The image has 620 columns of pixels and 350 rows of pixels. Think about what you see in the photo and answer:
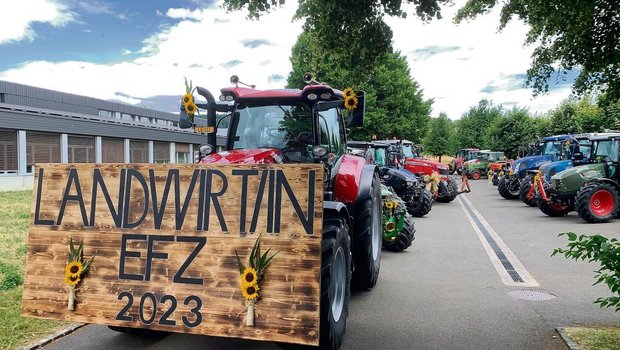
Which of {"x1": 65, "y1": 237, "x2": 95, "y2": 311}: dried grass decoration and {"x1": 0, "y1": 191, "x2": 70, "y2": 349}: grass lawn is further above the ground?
{"x1": 65, "y1": 237, "x2": 95, "y2": 311}: dried grass decoration

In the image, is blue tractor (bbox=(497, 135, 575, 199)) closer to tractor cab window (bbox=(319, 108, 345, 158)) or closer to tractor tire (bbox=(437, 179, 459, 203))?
tractor tire (bbox=(437, 179, 459, 203))

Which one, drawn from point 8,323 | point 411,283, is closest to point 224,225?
point 8,323

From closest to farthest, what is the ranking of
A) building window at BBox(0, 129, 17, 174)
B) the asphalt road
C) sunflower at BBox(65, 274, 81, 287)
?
sunflower at BBox(65, 274, 81, 287) → the asphalt road → building window at BBox(0, 129, 17, 174)

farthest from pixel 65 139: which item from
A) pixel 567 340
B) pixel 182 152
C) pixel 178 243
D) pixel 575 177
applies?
pixel 567 340

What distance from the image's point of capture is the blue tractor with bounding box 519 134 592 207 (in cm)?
1611

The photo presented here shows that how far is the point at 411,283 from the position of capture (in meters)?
7.04

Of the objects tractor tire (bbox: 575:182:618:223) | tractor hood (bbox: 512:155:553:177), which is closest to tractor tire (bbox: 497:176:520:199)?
tractor hood (bbox: 512:155:553:177)

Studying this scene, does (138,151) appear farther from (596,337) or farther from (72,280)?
(596,337)

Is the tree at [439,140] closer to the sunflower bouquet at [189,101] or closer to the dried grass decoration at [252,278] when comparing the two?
the sunflower bouquet at [189,101]

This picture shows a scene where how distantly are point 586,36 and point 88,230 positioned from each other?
11840 millimetres

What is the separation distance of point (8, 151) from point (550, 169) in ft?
90.1

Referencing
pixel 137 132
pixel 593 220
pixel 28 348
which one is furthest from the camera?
pixel 137 132

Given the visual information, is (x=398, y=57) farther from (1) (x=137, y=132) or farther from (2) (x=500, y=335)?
(2) (x=500, y=335)

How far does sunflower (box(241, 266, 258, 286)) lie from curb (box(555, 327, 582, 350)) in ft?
10.1
